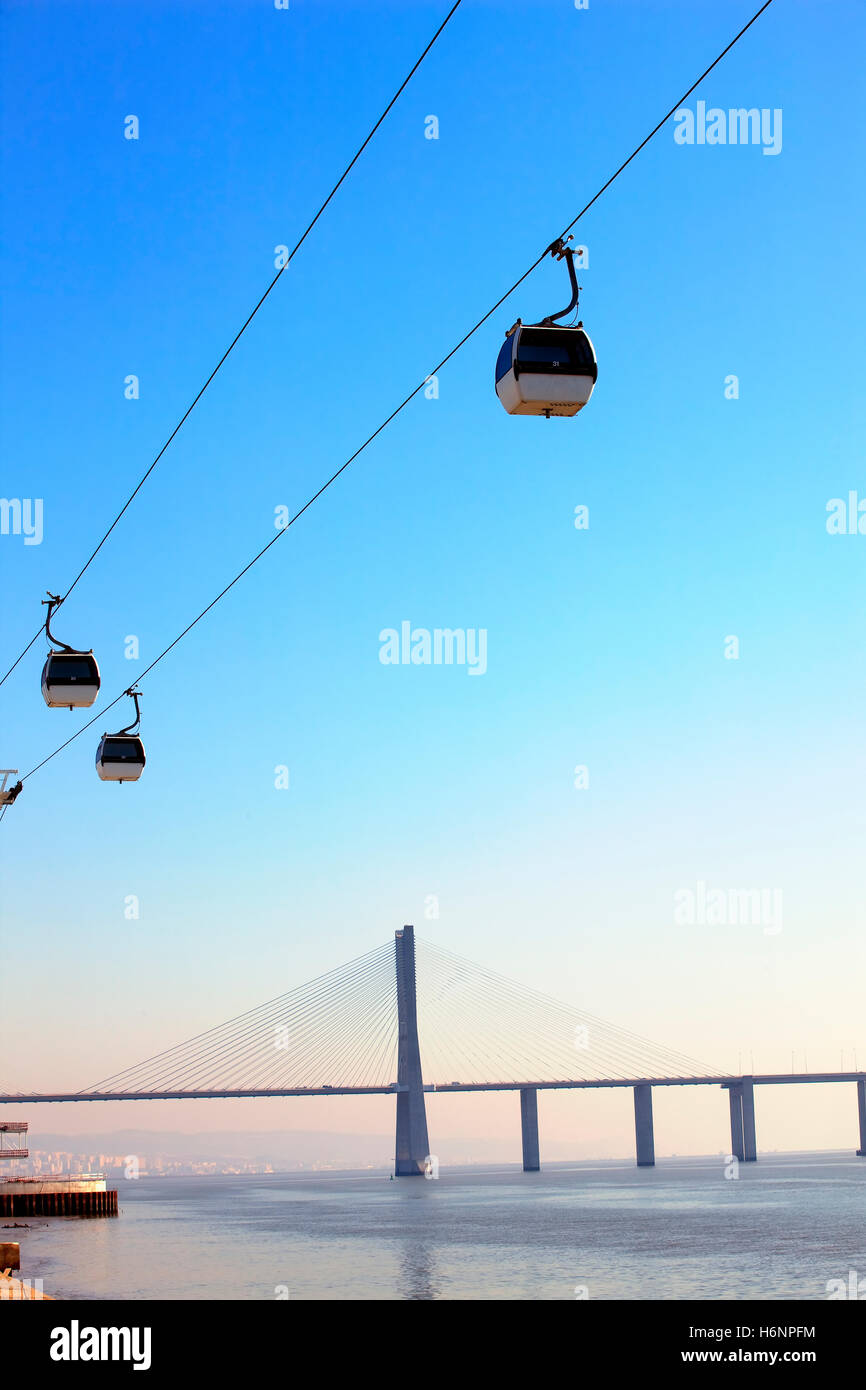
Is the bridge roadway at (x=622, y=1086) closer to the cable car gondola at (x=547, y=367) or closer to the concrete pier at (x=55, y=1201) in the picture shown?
the concrete pier at (x=55, y=1201)

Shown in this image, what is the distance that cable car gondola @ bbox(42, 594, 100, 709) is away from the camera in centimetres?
1725

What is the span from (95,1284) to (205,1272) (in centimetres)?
679

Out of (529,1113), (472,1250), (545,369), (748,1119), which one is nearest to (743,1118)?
(748,1119)

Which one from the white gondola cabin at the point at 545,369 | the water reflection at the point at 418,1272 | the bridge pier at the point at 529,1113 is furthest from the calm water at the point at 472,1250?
the white gondola cabin at the point at 545,369

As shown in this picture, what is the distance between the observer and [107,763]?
61.5 ft

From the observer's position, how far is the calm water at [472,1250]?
53375 millimetres

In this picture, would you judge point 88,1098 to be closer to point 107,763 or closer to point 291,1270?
point 291,1270

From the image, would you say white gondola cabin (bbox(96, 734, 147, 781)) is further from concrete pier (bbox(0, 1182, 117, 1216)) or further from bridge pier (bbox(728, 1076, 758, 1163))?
bridge pier (bbox(728, 1076, 758, 1163))

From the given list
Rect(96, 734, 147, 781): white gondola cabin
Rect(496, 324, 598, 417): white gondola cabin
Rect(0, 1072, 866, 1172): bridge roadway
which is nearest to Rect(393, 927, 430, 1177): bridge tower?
Rect(0, 1072, 866, 1172): bridge roadway
